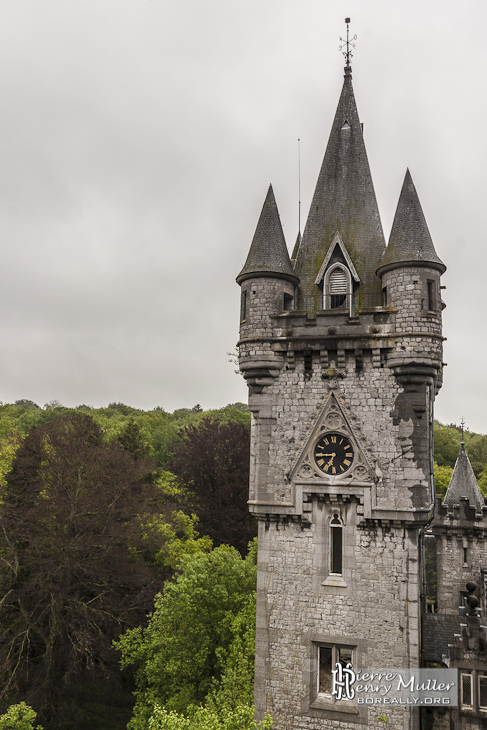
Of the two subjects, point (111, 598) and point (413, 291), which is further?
point (111, 598)

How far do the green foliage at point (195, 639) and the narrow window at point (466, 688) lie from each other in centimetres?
646

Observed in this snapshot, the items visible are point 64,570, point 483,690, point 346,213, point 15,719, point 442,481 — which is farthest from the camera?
point 442,481

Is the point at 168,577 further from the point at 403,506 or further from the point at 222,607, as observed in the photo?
the point at 403,506

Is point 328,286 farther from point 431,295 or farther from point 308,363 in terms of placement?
point 431,295

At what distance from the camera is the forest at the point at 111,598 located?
61.2 feet

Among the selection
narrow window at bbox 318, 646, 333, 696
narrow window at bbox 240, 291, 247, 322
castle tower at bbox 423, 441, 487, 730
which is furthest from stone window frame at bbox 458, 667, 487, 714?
narrow window at bbox 240, 291, 247, 322

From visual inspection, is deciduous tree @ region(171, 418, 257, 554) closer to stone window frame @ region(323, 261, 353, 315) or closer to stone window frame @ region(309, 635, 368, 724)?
stone window frame @ region(309, 635, 368, 724)

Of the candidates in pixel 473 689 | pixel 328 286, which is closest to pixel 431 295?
pixel 328 286

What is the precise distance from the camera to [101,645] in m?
23.5

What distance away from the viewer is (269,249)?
54.3ft

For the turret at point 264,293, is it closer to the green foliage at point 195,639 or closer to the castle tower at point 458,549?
the castle tower at point 458,549

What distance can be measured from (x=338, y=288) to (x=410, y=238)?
2.53 m

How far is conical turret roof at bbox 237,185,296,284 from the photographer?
1631 cm

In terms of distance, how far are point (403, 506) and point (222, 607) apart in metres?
9.29
